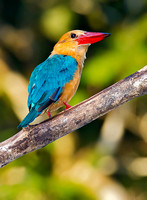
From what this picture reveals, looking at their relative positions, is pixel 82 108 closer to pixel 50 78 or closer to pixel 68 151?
pixel 50 78

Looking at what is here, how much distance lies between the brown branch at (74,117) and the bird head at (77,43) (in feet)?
3.47

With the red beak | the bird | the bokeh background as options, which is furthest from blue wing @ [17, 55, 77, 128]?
the bokeh background

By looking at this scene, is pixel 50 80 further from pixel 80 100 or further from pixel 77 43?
pixel 80 100

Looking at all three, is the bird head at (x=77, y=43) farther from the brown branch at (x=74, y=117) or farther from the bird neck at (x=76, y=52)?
the brown branch at (x=74, y=117)

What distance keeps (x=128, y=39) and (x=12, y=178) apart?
2.96 m

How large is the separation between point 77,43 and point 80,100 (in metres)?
1.56

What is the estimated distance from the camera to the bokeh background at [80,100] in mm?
6130

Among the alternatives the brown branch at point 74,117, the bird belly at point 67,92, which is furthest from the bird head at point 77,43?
the brown branch at point 74,117

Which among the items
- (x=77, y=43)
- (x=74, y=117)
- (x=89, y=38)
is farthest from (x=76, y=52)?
(x=74, y=117)

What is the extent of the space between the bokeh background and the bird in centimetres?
119

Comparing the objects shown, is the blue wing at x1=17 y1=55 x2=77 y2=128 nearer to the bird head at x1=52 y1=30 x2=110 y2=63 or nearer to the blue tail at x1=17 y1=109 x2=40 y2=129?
the blue tail at x1=17 y1=109 x2=40 y2=129

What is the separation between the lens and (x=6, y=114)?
299 inches

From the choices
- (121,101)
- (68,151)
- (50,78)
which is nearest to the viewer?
(121,101)

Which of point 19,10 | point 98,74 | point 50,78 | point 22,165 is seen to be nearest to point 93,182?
point 22,165
